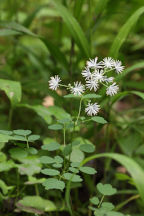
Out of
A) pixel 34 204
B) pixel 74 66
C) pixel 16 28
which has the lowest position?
pixel 34 204

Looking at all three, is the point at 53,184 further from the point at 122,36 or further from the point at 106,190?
the point at 122,36

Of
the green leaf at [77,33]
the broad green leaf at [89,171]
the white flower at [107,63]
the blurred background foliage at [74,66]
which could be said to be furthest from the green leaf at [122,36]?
the broad green leaf at [89,171]

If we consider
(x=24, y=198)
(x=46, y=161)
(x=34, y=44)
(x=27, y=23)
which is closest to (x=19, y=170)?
(x=24, y=198)

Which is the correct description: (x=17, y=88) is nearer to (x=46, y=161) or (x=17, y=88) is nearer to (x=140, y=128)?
(x=46, y=161)

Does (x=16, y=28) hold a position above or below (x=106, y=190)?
above

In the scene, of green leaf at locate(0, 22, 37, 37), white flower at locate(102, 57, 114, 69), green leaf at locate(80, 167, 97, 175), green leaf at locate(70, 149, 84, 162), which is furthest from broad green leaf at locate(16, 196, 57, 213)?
green leaf at locate(0, 22, 37, 37)

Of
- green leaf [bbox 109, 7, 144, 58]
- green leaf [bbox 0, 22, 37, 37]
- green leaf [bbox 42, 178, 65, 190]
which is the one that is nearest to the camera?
green leaf [bbox 42, 178, 65, 190]

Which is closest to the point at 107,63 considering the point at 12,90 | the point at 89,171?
the point at 89,171

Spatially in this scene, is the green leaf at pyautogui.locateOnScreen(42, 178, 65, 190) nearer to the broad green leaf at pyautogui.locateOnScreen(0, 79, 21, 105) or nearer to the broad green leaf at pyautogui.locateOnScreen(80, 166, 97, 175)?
the broad green leaf at pyautogui.locateOnScreen(80, 166, 97, 175)

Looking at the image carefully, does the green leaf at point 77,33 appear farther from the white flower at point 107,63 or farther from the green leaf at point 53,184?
the green leaf at point 53,184
